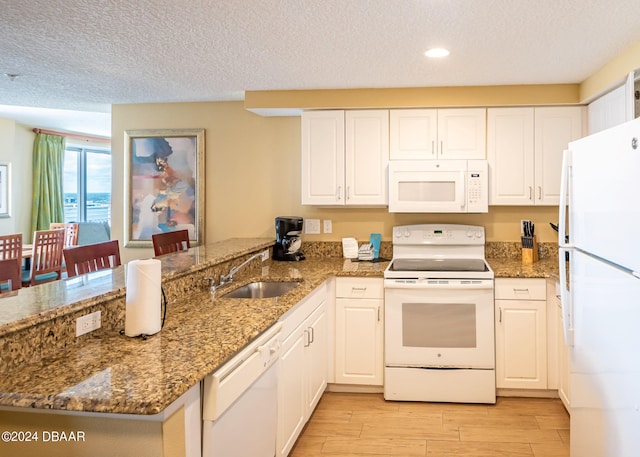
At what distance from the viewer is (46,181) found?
7.14 meters

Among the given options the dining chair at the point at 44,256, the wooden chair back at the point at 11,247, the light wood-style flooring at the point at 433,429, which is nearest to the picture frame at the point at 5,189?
the dining chair at the point at 44,256

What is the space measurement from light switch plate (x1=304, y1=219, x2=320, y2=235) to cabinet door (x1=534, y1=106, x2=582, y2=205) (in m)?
1.75

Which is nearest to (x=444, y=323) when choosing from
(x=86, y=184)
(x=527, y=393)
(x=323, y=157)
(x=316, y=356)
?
(x=527, y=393)

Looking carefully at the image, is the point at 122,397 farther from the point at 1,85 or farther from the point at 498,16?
the point at 1,85

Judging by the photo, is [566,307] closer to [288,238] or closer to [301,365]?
[301,365]

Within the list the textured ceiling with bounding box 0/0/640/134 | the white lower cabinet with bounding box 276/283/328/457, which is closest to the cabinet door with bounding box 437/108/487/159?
the textured ceiling with bounding box 0/0/640/134

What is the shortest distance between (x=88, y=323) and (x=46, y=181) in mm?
6110

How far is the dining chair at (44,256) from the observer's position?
5.00 m

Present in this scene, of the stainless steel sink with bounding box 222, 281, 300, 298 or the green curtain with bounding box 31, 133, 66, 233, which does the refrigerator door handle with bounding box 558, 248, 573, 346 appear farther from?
the green curtain with bounding box 31, 133, 66, 233

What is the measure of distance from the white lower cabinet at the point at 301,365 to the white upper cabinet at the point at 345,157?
869 millimetres

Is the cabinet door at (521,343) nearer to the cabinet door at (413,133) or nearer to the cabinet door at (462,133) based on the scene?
the cabinet door at (462,133)

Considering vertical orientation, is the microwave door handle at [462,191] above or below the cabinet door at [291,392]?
above

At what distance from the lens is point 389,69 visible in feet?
11.0

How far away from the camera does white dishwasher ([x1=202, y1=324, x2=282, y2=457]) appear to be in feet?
5.24
